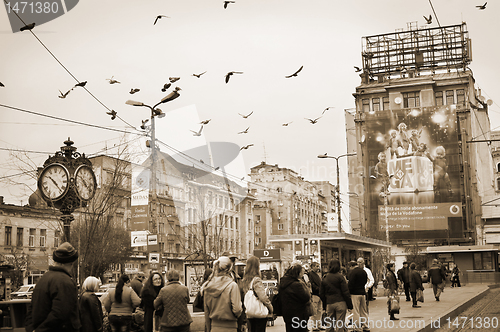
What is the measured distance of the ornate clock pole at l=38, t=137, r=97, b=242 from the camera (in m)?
12.5

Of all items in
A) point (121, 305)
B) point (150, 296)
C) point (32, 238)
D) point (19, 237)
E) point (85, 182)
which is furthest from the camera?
point (32, 238)

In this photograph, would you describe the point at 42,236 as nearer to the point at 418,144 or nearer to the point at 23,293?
the point at 23,293

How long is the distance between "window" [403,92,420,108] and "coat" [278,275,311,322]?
283 feet

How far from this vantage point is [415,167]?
77.3 metres

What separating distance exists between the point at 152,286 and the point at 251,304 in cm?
261

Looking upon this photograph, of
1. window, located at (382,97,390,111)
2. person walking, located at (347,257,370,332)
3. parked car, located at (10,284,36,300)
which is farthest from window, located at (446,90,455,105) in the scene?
person walking, located at (347,257,370,332)

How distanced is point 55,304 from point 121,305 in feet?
16.8

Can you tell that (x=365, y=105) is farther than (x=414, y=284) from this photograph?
Yes

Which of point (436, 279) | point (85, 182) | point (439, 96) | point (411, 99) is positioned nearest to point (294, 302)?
point (85, 182)

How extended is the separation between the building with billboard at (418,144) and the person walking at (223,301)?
60299 millimetres

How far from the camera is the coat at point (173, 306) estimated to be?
9070 millimetres

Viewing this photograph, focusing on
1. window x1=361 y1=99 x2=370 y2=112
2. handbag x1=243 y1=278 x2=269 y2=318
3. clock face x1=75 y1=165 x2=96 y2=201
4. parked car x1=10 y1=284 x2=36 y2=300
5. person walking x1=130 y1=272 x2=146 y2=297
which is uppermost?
window x1=361 y1=99 x2=370 y2=112

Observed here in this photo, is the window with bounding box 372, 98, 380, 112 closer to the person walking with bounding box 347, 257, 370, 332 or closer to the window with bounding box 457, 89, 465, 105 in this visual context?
the window with bounding box 457, 89, 465, 105

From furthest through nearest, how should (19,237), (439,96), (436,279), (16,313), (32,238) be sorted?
(439,96) < (32,238) < (19,237) < (436,279) < (16,313)
